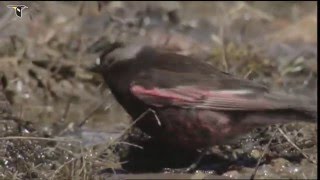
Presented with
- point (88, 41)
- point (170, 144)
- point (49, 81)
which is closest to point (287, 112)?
point (170, 144)

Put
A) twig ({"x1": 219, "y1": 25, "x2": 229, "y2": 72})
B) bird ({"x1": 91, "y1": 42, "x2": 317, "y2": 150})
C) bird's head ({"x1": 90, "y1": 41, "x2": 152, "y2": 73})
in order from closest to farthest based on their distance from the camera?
bird ({"x1": 91, "y1": 42, "x2": 317, "y2": 150}) → bird's head ({"x1": 90, "y1": 41, "x2": 152, "y2": 73}) → twig ({"x1": 219, "y1": 25, "x2": 229, "y2": 72})

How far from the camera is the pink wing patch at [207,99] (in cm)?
459

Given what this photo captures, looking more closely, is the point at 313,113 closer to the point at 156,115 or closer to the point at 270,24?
the point at 156,115

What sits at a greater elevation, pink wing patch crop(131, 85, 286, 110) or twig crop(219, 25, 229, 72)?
pink wing patch crop(131, 85, 286, 110)

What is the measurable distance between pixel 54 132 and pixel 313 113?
1.70 m

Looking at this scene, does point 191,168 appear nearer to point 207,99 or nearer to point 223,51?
point 207,99

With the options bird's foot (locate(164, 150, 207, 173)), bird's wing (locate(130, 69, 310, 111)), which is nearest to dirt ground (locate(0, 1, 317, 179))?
bird's foot (locate(164, 150, 207, 173))

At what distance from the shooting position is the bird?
15.0ft

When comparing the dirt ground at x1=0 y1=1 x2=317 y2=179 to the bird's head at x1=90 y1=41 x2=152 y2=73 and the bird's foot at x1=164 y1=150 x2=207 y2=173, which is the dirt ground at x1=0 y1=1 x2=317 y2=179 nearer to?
the bird's foot at x1=164 y1=150 x2=207 y2=173

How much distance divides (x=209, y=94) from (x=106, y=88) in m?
0.95

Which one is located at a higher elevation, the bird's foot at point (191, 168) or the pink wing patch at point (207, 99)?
the pink wing patch at point (207, 99)

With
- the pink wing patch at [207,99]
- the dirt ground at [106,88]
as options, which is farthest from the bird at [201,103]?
the dirt ground at [106,88]

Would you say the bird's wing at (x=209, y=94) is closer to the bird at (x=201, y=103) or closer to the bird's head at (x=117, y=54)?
the bird at (x=201, y=103)

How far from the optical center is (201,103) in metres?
4.60
